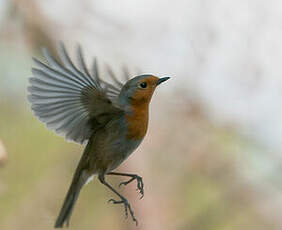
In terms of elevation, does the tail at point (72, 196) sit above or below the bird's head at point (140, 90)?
below

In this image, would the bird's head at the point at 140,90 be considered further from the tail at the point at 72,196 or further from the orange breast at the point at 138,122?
the tail at the point at 72,196

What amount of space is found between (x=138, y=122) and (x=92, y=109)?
342 millimetres

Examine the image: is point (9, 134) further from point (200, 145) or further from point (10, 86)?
point (200, 145)

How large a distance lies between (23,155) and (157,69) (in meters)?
2.19

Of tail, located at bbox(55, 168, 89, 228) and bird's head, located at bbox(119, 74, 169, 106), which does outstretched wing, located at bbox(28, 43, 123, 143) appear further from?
tail, located at bbox(55, 168, 89, 228)

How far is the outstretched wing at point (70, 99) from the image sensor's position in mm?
3768

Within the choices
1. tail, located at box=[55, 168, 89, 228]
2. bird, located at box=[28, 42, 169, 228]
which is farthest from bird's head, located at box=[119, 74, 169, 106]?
tail, located at box=[55, 168, 89, 228]

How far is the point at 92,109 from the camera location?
397 centimetres

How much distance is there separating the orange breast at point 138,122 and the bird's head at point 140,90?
0.04 m

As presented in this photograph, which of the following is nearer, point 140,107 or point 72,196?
point 140,107

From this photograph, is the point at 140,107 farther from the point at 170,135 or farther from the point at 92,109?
the point at 170,135

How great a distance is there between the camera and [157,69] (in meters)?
6.70

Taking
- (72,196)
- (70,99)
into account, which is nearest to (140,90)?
(70,99)

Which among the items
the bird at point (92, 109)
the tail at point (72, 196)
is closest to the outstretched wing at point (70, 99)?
the bird at point (92, 109)
